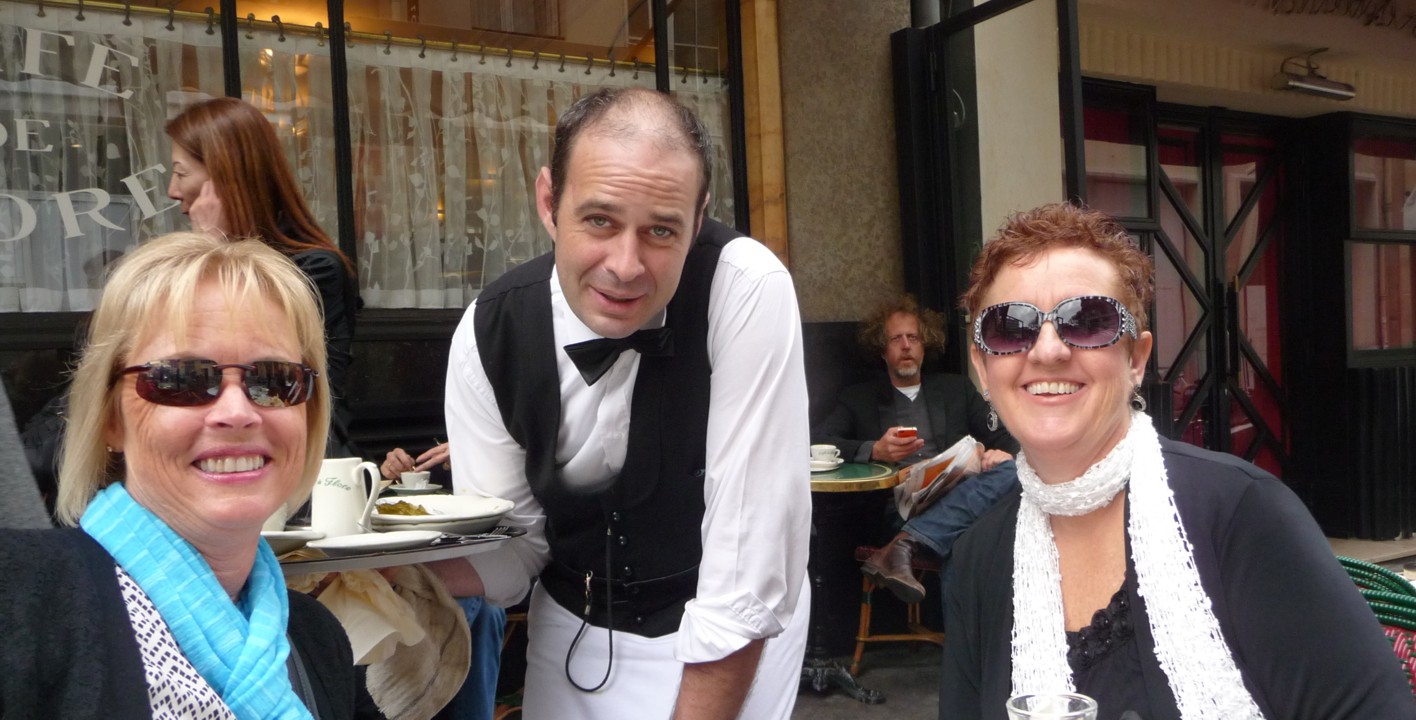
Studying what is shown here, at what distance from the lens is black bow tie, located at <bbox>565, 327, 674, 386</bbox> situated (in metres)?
2.02

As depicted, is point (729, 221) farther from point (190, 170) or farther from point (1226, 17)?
point (1226, 17)

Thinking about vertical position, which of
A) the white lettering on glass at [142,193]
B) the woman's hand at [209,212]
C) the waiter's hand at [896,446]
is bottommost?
the waiter's hand at [896,446]

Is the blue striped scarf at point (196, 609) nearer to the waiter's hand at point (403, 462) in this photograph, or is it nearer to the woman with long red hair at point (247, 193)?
the woman with long red hair at point (247, 193)

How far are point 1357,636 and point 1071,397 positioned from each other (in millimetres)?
506

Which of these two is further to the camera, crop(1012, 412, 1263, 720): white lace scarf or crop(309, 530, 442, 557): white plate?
crop(309, 530, 442, 557): white plate

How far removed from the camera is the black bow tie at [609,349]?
2016 mm

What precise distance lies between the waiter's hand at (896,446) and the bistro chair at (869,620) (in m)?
0.44

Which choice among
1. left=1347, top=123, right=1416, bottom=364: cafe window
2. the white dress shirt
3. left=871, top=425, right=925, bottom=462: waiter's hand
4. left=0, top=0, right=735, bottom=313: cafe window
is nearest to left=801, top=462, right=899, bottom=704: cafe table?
left=871, top=425, right=925, bottom=462: waiter's hand

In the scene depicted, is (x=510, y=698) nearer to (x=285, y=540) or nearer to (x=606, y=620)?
(x=606, y=620)

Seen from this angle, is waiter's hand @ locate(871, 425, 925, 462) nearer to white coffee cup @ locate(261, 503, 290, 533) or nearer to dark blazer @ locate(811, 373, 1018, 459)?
dark blazer @ locate(811, 373, 1018, 459)

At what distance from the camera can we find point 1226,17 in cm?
693

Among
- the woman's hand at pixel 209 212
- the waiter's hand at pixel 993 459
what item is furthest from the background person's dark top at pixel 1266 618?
the waiter's hand at pixel 993 459

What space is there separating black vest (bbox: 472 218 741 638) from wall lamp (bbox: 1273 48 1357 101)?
260 inches

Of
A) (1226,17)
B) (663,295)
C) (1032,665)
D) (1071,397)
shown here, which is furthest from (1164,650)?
(1226,17)
